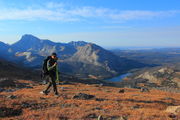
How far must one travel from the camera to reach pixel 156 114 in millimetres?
14914

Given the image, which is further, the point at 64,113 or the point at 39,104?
the point at 39,104

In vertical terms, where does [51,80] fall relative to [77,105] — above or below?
above

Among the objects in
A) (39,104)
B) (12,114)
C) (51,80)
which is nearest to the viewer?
(12,114)

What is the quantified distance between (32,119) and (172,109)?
10.3 meters

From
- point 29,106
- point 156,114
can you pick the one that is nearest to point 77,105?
point 29,106

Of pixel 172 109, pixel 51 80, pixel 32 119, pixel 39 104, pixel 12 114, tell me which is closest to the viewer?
pixel 32 119

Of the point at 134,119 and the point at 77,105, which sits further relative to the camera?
the point at 77,105

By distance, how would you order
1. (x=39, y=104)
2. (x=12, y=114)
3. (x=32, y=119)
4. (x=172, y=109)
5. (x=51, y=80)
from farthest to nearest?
(x=51, y=80) → (x=39, y=104) → (x=172, y=109) → (x=12, y=114) → (x=32, y=119)

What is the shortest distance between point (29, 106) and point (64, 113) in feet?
11.6

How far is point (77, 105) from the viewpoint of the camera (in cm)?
1762

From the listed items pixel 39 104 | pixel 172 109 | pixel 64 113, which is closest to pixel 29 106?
pixel 39 104

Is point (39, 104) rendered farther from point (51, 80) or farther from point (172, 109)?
point (172, 109)

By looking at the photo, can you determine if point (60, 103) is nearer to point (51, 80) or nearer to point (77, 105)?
point (77, 105)

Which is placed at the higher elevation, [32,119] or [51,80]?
[51,80]
